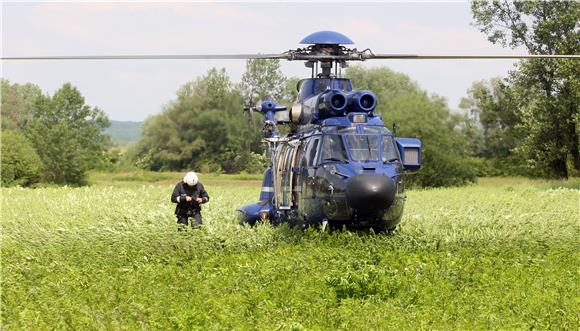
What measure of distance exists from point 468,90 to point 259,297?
79614 millimetres

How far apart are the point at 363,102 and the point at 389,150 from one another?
107 centimetres

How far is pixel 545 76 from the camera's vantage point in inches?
1741

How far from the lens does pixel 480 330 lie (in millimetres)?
9047

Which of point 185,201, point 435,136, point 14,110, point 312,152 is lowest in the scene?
point 185,201

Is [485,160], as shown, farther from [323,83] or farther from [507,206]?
[323,83]

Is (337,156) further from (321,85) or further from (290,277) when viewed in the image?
(290,277)

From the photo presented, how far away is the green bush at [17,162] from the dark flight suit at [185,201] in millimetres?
36819

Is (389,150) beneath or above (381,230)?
above

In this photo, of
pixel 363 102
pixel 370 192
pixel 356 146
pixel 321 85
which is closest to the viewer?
pixel 370 192

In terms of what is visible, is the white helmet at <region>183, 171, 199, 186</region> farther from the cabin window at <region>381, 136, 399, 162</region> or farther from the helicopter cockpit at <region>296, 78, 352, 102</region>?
the cabin window at <region>381, 136, 399, 162</region>

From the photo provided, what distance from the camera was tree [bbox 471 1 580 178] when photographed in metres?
43.0

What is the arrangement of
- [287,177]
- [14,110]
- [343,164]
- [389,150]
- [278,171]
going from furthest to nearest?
[14,110]
[278,171]
[287,177]
[389,150]
[343,164]

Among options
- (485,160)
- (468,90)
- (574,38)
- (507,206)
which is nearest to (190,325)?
(507,206)

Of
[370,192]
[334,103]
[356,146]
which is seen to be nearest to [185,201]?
[334,103]
